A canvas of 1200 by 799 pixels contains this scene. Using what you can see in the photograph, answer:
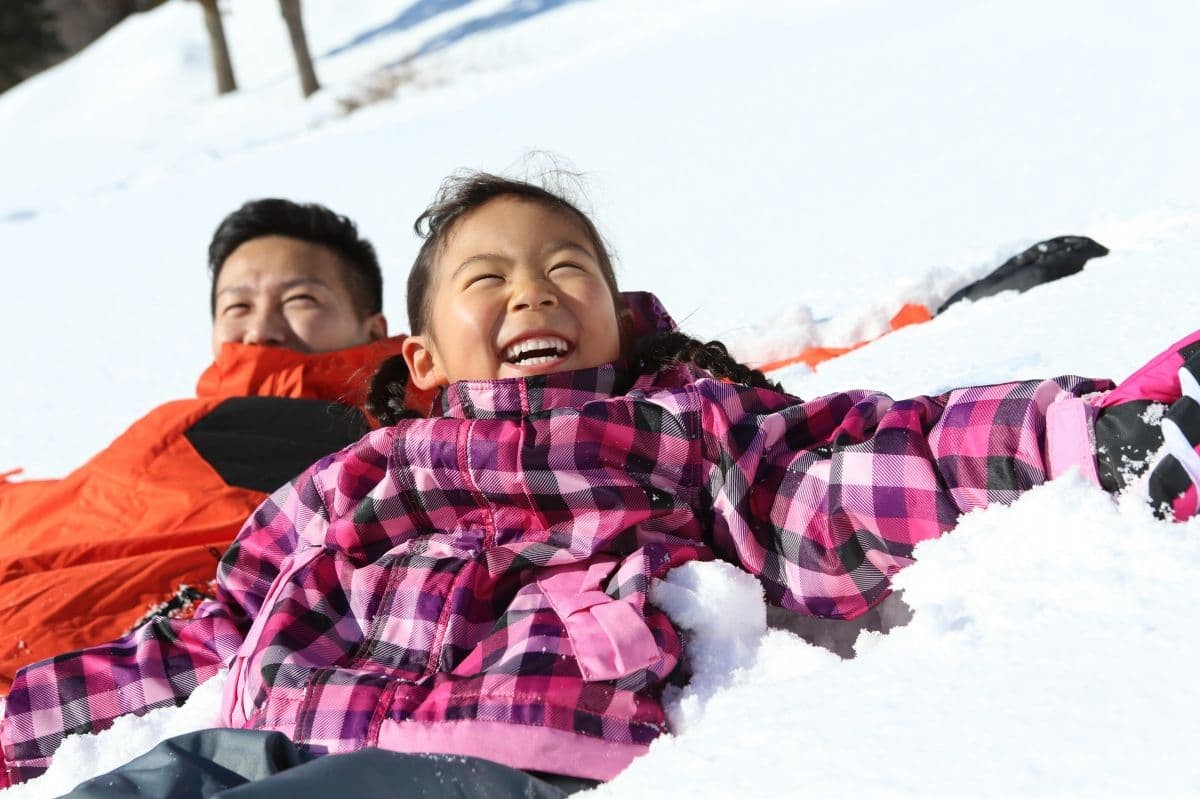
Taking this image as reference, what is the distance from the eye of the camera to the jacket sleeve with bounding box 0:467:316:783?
1.46m

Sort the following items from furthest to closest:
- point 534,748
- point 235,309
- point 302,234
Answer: point 302,234, point 235,309, point 534,748

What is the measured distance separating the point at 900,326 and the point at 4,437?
99.5 inches

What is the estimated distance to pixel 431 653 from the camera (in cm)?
127

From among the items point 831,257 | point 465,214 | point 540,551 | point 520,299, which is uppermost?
point 465,214

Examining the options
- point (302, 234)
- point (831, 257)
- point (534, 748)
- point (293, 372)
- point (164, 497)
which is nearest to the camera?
point (534, 748)

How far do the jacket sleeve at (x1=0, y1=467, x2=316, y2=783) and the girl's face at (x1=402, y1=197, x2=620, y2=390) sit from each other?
30cm

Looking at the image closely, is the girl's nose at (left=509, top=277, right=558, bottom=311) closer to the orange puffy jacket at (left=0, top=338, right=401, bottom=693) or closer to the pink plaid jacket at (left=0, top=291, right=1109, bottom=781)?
the pink plaid jacket at (left=0, top=291, right=1109, bottom=781)

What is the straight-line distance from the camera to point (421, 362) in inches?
66.3

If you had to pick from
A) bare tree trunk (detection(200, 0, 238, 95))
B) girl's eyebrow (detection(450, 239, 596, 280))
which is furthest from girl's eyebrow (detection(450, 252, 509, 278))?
bare tree trunk (detection(200, 0, 238, 95))

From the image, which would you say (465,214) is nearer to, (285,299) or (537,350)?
(537,350)

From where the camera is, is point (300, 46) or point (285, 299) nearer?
point (285, 299)

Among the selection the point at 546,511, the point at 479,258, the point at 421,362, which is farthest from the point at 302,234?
the point at 546,511

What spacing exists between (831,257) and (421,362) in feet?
6.51

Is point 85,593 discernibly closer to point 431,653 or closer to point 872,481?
point 431,653
